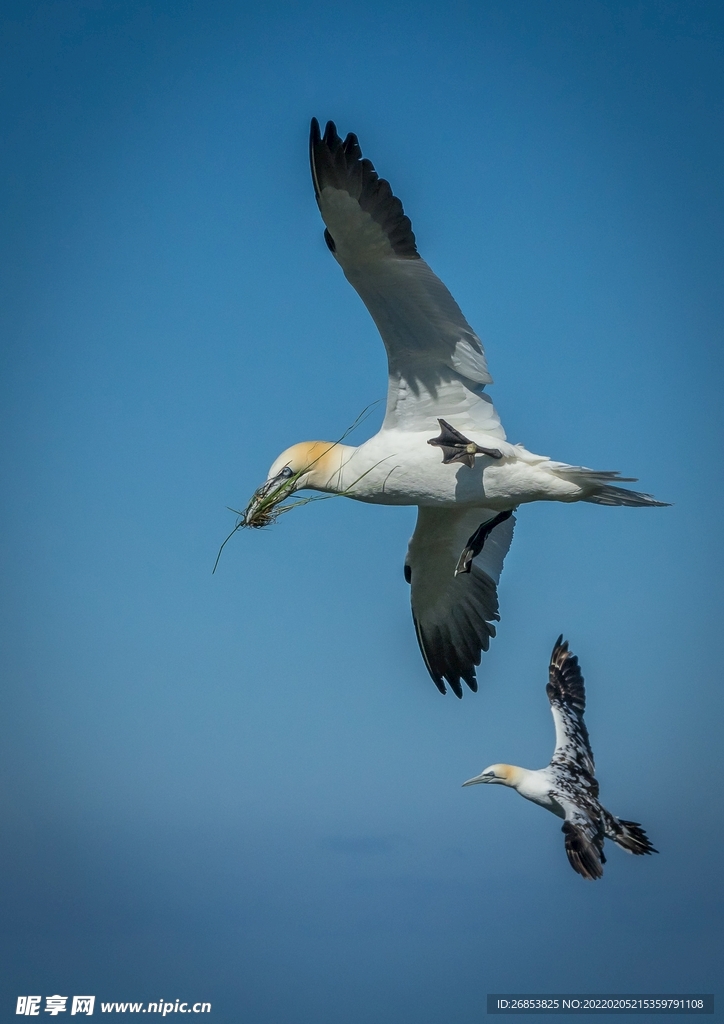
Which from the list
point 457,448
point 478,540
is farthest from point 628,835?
point 457,448

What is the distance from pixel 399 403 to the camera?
33.7 ft

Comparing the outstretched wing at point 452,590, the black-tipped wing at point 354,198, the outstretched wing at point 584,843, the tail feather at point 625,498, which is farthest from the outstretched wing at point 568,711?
the black-tipped wing at point 354,198

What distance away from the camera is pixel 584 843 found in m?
12.9

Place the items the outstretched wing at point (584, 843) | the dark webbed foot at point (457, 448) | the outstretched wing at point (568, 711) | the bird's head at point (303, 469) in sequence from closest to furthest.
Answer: the dark webbed foot at point (457, 448) < the bird's head at point (303, 469) < the outstretched wing at point (584, 843) < the outstretched wing at point (568, 711)

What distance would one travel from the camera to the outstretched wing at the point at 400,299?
930 centimetres

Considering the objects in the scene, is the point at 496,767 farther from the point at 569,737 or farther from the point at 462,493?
the point at 462,493

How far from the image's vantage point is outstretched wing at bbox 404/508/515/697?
11.6 m

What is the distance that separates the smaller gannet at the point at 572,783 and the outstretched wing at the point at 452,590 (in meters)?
2.13

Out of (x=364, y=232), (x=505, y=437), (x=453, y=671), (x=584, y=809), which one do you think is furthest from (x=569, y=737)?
(x=364, y=232)

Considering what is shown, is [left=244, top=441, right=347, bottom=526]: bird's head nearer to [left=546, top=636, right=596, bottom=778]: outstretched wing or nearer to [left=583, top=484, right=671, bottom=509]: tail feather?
[left=583, top=484, right=671, bottom=509]: tail feather

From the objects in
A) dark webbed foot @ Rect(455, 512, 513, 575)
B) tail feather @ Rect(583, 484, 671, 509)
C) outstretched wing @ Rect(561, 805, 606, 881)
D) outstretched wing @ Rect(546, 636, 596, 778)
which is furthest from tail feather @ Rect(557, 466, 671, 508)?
outstretched wing @ Rect(546, 636, 596, 778)

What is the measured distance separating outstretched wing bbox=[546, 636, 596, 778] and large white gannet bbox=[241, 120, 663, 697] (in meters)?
4.81

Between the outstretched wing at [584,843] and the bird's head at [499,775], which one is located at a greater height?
the bird's head at [499,775]

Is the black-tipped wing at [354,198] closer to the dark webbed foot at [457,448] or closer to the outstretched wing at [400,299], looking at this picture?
the outstretched wing at [400,299]
